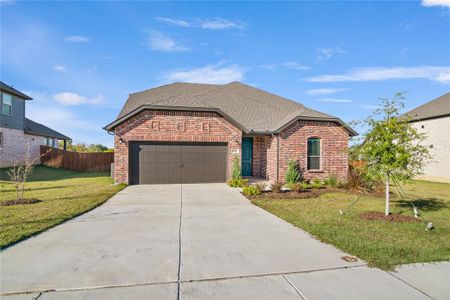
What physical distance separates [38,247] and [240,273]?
370cm

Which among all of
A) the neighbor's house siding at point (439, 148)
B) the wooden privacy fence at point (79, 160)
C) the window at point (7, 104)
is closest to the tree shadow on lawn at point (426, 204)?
the neighbor's house siding at point (439, 148)

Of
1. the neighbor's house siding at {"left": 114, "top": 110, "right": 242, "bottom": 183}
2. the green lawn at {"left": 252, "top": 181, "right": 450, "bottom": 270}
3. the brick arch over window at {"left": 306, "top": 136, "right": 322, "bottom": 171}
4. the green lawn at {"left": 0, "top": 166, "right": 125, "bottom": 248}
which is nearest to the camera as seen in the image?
the green lawn at {"left": 252, "top": 181, "right": 450, "bottom": 270}

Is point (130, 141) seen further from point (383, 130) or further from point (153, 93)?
point (383, 130)

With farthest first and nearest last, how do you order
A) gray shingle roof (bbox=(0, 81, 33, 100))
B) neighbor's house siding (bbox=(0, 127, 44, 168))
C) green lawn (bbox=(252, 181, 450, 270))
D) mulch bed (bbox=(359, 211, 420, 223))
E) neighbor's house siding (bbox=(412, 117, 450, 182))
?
neighbor's house siding (bbox=(0, 127, 44, 168)) → gray shingle roof (bbox=(0, 81, 33, 100)) → neighbor's house siding (bbox=(412, 117, 450, 182)) → mulch bed (bbox=(359, 211, 420, 223)) → green lawn (bbox=(252, 181, 450, 270))

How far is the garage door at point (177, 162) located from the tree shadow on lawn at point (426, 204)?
323 inches

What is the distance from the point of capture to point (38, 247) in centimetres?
442

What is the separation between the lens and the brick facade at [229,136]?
41.5 feet

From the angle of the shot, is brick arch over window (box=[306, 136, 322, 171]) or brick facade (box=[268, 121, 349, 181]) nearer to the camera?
brick facade (box=[268, 121, 349, 181])

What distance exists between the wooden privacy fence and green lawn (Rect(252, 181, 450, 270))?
1726 centimetres

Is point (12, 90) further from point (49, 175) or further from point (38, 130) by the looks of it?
point (49, 175)

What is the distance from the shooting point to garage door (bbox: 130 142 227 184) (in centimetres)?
1294

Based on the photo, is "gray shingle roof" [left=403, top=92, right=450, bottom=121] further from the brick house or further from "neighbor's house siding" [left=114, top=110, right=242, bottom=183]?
"neighbor's house siding" [left=114, top=110, right=242, bottom=183]

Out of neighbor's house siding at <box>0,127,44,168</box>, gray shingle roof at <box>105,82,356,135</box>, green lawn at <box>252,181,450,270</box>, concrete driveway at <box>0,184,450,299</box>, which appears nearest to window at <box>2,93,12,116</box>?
neighbor's house siding at <box>0,127,44,168</box>

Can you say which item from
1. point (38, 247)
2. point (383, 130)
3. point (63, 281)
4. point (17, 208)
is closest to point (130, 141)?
point (17, 208)
